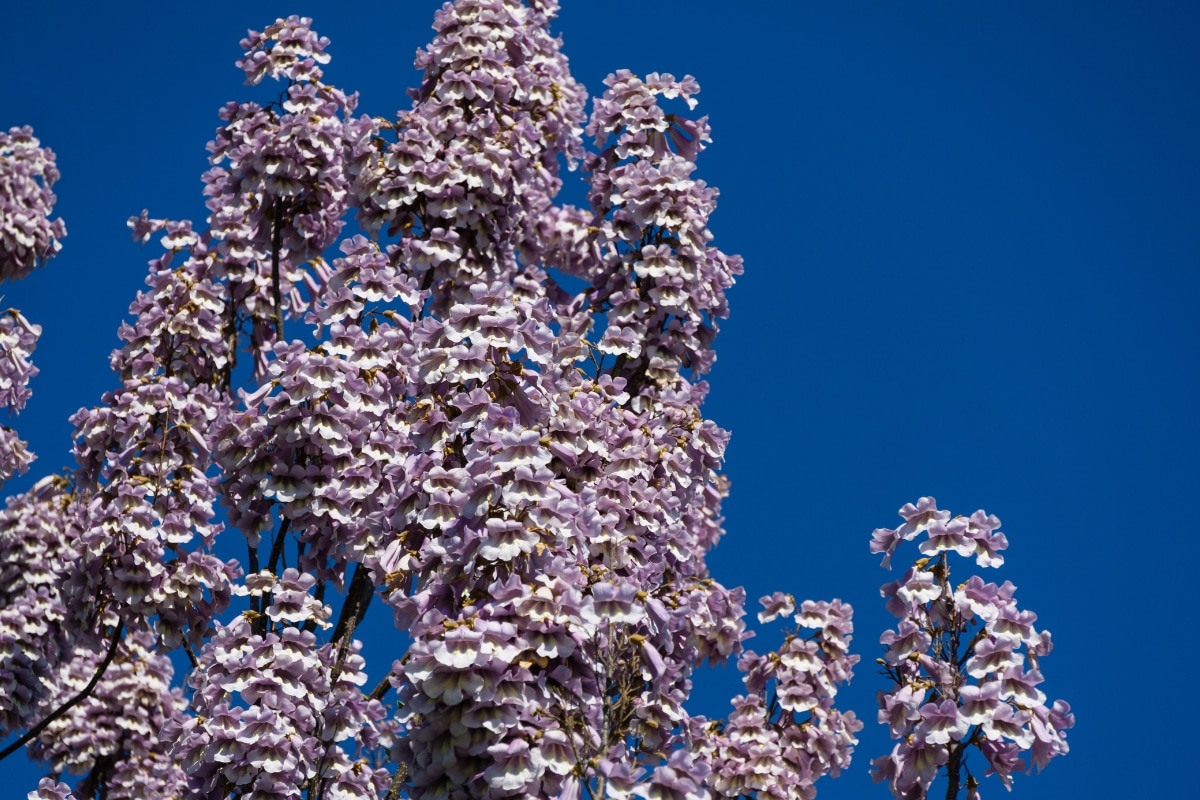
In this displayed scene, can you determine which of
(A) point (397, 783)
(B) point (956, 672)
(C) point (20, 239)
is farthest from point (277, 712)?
(C) point (20, 239)

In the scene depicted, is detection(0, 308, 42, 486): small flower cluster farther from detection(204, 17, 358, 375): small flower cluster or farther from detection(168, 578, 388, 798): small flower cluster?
detection(168, 578, 388, 798): small flower cluster

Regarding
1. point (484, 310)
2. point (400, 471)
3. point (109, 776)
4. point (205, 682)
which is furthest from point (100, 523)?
point (109, 776)

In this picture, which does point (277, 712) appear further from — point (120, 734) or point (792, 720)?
point (120, 734)

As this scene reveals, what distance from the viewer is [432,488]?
32.1 ft

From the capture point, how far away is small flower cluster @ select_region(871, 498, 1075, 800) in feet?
31.6

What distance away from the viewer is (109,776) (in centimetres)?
1764

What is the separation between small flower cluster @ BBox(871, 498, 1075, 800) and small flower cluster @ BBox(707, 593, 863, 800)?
2670 mm

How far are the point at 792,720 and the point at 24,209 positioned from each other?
9.57 meters

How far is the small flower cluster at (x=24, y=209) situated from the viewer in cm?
1612

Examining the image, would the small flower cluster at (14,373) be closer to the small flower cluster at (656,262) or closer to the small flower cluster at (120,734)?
the small flower cluster at (120,734)

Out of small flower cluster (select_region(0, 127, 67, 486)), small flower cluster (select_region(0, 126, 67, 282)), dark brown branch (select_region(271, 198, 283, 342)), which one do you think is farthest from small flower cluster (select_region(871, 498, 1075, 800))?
small flower cluster (select_region(0, 126, 67, 282))

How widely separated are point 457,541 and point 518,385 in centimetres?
131

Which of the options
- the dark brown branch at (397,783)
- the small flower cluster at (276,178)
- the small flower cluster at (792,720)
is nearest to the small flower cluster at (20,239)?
the small flower cluster at (276,178)

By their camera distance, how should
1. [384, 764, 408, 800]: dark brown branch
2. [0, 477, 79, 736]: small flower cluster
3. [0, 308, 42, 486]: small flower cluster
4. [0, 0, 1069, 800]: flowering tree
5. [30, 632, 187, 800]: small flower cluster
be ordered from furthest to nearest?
1. [30, 632, 187, 800]: small flower cluster
2. [0, 477, 79, 736]: small flower cluster
3. [0, 308, 42, 486]: small flower cluster
4. [384, 764, 408, 800]: dark brown branch
5. [0, 0, 1069, 800]: flowering tree
